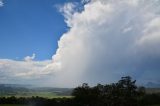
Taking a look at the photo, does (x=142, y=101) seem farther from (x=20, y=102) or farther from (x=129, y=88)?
(x=20, y=102)

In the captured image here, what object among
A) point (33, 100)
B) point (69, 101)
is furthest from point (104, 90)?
point (33, 100)

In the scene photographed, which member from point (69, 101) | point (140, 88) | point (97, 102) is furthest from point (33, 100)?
point (140, 88)

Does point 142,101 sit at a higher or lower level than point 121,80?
Result: lower

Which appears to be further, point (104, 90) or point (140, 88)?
point (104, 90)

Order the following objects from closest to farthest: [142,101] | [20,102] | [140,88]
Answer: [140,88] < [142,101] < [20,102]

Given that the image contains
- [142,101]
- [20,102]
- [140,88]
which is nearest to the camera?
[140,88]

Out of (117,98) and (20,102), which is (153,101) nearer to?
(117,98)
